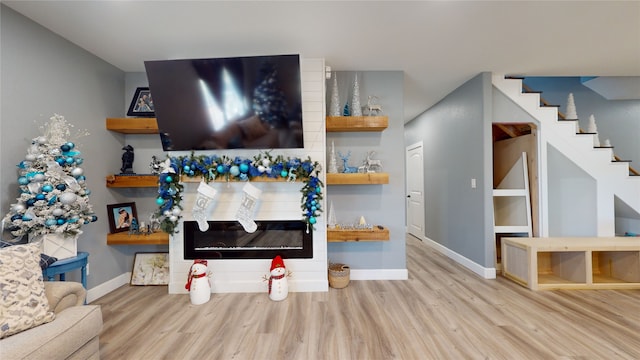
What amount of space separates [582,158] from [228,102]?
4.24 metres

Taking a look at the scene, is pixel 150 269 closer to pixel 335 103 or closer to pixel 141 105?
pixel 141 105

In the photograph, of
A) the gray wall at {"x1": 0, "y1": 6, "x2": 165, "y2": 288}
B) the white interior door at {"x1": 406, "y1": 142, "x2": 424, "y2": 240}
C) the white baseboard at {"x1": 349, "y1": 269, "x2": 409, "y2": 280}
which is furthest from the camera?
the white interior door at {"x1": 406, "y1": 142, "x2": 424, "y2": 240}

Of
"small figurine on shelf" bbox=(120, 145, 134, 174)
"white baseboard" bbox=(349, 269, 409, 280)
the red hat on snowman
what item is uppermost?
"small figurine on shelf" bbox=(120, 145, 134, 174)

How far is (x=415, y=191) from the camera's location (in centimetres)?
526

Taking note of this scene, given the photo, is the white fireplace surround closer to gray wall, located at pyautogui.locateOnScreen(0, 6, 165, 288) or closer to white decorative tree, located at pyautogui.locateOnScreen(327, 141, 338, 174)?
white decorative tree, located at pyautogui.locateOnScreen(327, 141, 338, 174)

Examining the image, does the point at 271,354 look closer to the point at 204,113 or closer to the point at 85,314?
the point at 85,314

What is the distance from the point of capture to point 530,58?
2.74m

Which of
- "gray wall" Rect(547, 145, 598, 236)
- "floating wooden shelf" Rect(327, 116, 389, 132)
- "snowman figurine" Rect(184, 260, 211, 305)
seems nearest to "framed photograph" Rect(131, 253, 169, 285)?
"snowman figurine" Rect(184, 260, 211, 305)

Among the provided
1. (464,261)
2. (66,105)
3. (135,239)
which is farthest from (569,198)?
(66,105)

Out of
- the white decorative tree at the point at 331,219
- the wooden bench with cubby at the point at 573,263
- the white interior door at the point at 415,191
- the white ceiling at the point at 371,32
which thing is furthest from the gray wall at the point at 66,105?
the white interior door at the point at 415,191

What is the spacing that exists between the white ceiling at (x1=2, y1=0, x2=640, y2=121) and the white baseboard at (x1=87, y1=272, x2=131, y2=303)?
8.08 feet

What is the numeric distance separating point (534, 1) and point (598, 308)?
9.07ft

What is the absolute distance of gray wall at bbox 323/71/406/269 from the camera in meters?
3.02

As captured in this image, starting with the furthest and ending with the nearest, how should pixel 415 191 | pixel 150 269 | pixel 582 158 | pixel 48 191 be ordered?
pixel 415 191 → pixel 582 158 → pixel 150 269 → pixel 48 191
